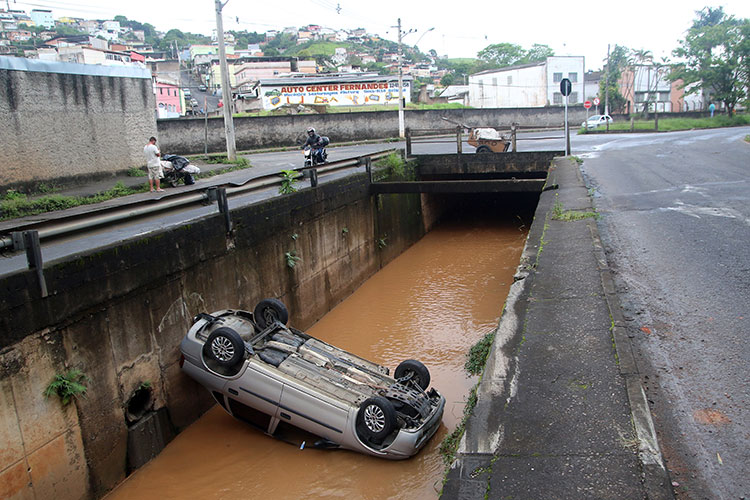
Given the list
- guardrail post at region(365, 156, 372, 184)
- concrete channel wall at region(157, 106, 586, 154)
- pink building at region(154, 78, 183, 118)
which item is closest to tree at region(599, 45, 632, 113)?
concrete channel wall at region(157, 106, 586, 154)

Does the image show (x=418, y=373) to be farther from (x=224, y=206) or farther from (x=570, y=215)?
(x=570, y=215)

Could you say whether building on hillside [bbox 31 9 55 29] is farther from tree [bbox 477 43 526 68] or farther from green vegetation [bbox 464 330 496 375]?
green vegetation [bbox 464 330 496 375]

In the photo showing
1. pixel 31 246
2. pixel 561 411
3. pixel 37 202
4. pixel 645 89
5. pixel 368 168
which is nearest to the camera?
pixel 561 411

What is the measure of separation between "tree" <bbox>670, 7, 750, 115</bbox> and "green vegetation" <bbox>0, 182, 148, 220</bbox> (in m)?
41.1

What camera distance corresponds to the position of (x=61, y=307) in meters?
5.93

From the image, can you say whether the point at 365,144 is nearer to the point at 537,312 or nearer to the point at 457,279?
the point at 457,279

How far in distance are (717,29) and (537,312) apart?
4347 cm

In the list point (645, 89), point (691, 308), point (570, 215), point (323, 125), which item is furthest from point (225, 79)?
point (645, 89)

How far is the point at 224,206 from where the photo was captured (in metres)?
8.97

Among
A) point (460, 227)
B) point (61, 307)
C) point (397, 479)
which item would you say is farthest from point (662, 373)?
point (460, 227)

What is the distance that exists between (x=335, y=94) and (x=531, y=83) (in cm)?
2125

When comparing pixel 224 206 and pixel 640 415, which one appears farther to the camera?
pixel 224 206

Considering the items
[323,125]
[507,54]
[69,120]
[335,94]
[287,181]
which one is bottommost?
[287,181]

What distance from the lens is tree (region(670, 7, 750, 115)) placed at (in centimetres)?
3994
